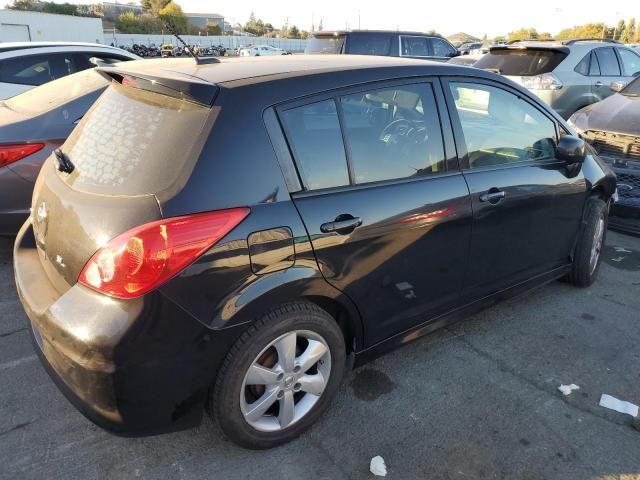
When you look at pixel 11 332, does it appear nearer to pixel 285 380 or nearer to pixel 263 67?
pixel 285 380

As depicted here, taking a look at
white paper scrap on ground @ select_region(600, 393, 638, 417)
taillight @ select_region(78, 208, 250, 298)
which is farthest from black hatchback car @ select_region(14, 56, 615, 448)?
white paper scrap on ground @ select_region(600, 393, 638, 417)

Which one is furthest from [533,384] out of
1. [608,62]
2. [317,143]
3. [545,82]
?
[608,62]

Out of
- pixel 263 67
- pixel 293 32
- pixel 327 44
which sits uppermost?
pixel 293 32

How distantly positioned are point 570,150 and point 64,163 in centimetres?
299

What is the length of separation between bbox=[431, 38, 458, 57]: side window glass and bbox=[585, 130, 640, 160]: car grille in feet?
25.5

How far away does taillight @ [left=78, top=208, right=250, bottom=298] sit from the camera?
1801 mm

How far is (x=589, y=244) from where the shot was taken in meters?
3.79

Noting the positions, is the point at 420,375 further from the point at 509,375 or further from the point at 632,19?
the point at 632,19

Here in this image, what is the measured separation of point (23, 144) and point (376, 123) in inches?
109

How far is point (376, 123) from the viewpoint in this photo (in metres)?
2.52

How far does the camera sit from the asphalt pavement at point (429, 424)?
2233mm

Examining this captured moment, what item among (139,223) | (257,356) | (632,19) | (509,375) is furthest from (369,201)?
(632,19)

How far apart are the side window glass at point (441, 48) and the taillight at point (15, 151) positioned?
1081 centimetres

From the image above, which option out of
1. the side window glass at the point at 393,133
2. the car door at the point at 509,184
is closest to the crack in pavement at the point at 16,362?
the side window glass at the point at 393,133
